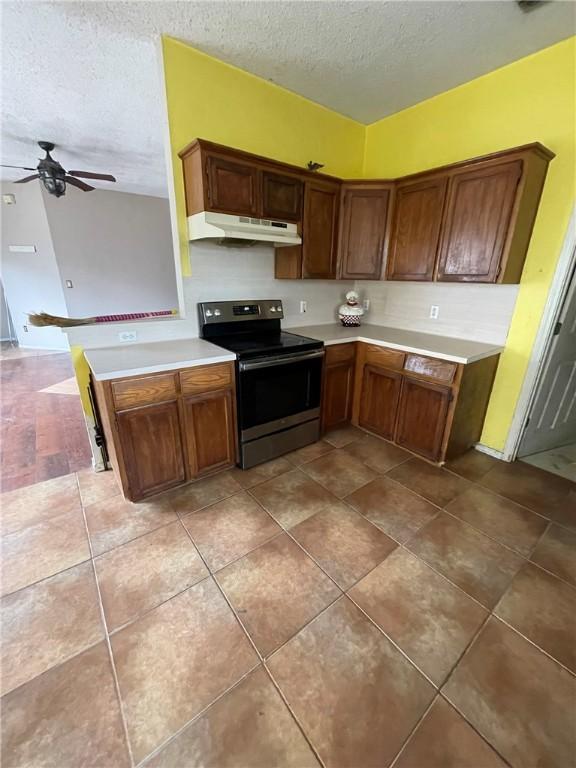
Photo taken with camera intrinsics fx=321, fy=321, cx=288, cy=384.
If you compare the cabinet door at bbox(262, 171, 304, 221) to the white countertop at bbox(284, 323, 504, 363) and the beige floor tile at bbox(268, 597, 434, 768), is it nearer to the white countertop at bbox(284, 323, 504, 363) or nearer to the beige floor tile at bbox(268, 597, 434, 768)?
the white countertop at bbox(284, 323, 504, 363)

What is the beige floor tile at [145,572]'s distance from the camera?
1.48m

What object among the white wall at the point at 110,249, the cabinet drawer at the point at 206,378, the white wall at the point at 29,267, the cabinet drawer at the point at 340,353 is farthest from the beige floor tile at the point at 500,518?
the white wall at the point at 110,249

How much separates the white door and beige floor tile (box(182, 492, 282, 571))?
2.18 m

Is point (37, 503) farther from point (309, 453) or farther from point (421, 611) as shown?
point (421, 611)

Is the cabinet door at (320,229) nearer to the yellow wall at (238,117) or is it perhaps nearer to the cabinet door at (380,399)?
the yellow wall at (238,117)

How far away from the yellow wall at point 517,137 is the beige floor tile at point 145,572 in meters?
2.50

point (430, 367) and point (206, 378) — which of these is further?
point (430, 367)

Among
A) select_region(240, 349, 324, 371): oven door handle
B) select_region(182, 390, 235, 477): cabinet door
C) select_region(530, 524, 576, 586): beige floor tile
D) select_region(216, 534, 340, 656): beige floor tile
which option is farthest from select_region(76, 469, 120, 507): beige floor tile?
select_region(530, 524, 576, 586): beige floor tile

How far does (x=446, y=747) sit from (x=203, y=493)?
1662 millimetres

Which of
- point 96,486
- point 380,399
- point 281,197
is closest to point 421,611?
point 380,399

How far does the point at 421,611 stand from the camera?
4.80ft

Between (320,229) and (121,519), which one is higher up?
(320,229)

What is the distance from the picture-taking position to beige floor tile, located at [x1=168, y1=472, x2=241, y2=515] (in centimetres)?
210

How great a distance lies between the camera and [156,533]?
1.88m
